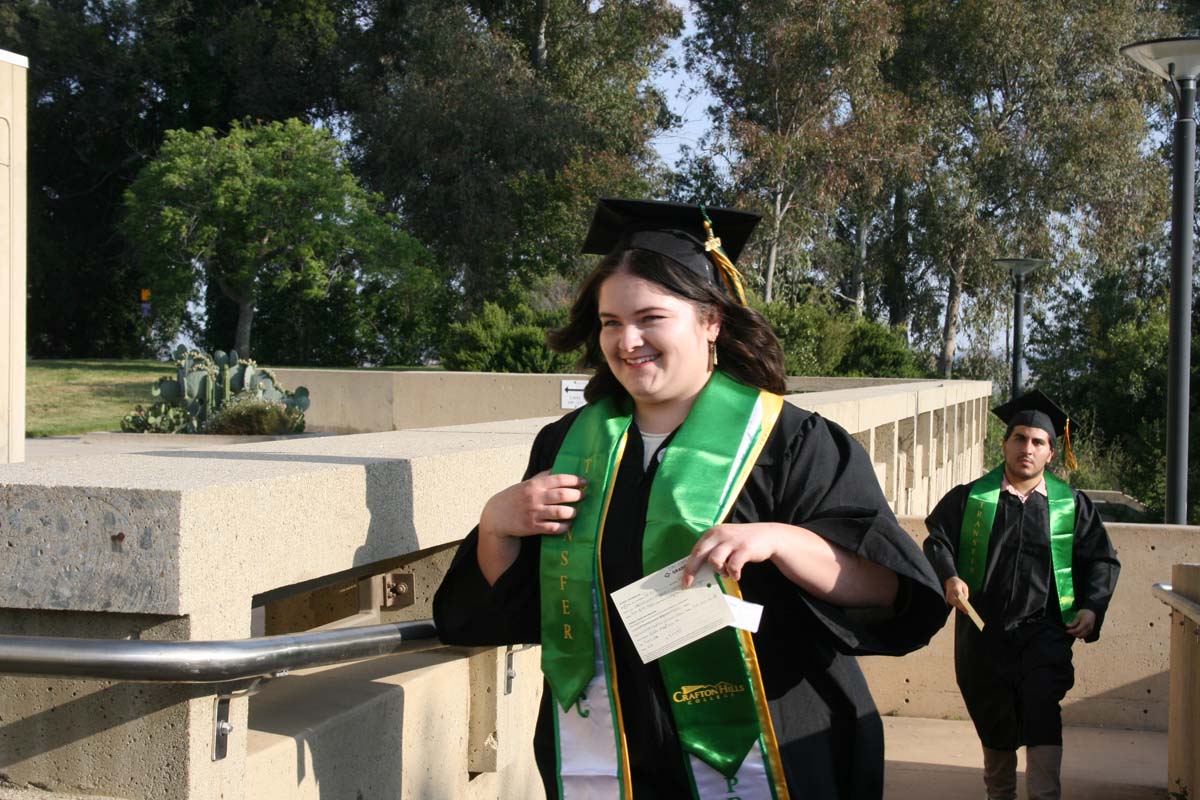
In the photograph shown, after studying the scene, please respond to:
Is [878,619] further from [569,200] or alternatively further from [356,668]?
[569,200]

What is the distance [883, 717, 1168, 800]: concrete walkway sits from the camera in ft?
20.4

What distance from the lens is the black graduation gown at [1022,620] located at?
549 centimetres

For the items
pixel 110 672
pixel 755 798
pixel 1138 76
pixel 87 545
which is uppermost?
pixel 1138 76

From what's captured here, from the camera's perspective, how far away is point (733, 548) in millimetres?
2039

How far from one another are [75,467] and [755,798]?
4.36 ft

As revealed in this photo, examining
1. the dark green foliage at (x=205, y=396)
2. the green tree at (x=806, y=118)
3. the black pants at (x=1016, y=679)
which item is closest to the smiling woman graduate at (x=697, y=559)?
the black pants at (x=1016, y=679)

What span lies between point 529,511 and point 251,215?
28096 millimetres

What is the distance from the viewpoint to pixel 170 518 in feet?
6.84

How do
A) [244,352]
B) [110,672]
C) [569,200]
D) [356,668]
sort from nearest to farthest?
[110,672] < [356,668] < [244,352] < [569,200]

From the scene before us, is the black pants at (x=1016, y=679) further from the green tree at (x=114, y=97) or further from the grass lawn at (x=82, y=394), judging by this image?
the green tree at (x=114, y=97)

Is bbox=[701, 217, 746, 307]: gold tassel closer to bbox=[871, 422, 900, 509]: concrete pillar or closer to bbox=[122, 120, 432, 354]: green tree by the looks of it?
bbox=[871, 422, 900, 509]: concrete pillar

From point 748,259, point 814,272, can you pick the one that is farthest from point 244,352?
point 814,272

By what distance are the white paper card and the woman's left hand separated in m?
0.03

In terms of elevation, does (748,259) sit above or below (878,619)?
above
